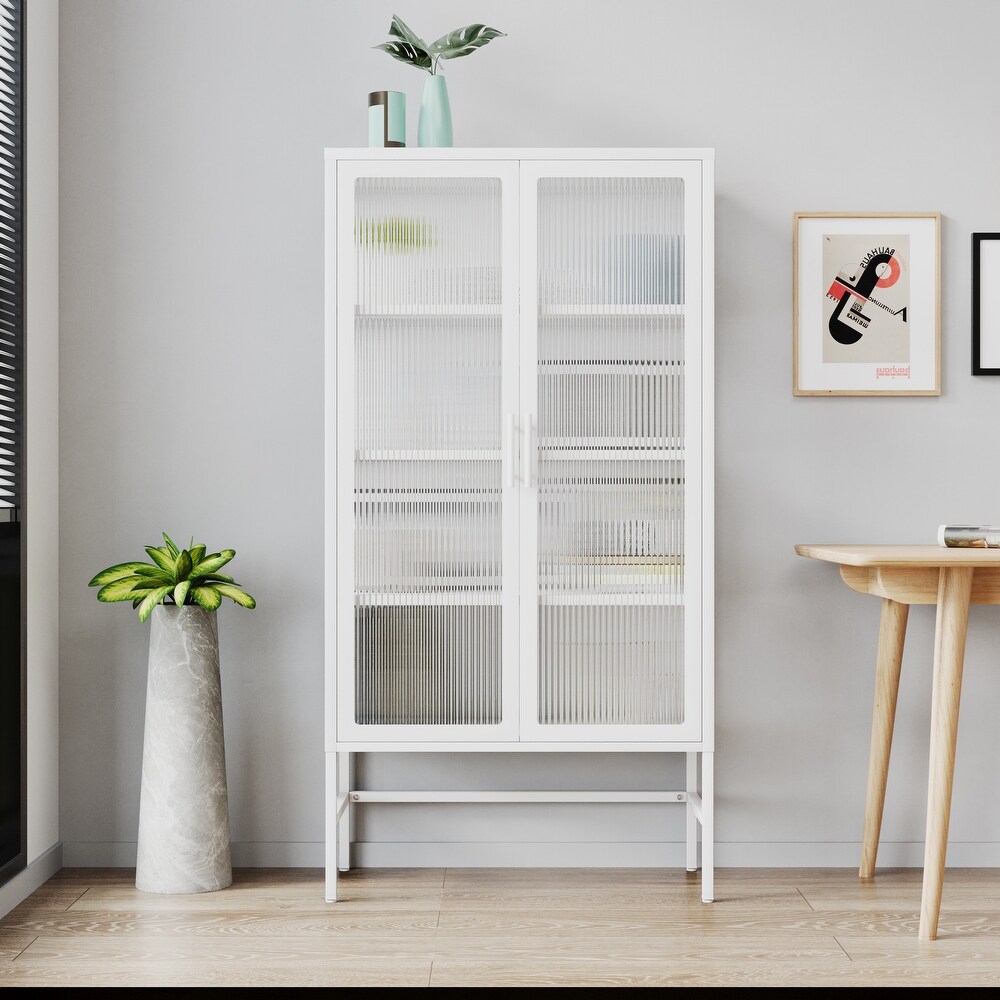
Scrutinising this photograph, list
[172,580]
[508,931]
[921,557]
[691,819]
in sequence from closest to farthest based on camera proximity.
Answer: [921,557] < [508,931] < [172,580] < [691,819]

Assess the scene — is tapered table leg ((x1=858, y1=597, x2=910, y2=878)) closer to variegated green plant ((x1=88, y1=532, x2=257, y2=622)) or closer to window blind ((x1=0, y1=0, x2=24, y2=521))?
variegated green plant ((x1=88, y1=532, x2=257, y2=622))

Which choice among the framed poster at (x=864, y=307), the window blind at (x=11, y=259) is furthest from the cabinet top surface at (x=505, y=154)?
the window blind at (x=11, y=259)

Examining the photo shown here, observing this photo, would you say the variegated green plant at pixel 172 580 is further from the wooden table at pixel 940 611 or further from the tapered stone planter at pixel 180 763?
the wooden table at pixel 940 611

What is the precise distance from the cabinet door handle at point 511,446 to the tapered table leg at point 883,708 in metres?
1.04

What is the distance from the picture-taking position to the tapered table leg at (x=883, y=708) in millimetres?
2500

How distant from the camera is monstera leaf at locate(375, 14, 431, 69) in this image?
2.41 m

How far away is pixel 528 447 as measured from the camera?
93.0 inches

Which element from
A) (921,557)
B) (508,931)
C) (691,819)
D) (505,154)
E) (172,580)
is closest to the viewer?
(921,557)

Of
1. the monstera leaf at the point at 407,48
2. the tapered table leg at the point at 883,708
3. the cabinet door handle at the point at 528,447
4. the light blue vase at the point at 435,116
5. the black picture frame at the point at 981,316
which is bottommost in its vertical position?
the tapered table leg at the point at 883,708

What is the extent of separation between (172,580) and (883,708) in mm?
1839

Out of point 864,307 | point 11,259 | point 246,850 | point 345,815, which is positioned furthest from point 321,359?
point 864,307

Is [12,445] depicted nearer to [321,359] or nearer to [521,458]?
[321,359]

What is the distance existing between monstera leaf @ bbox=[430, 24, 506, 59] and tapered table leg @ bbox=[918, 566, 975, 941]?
1674mm

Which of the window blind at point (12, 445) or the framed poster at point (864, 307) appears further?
the framed poster at point (864, 307)
